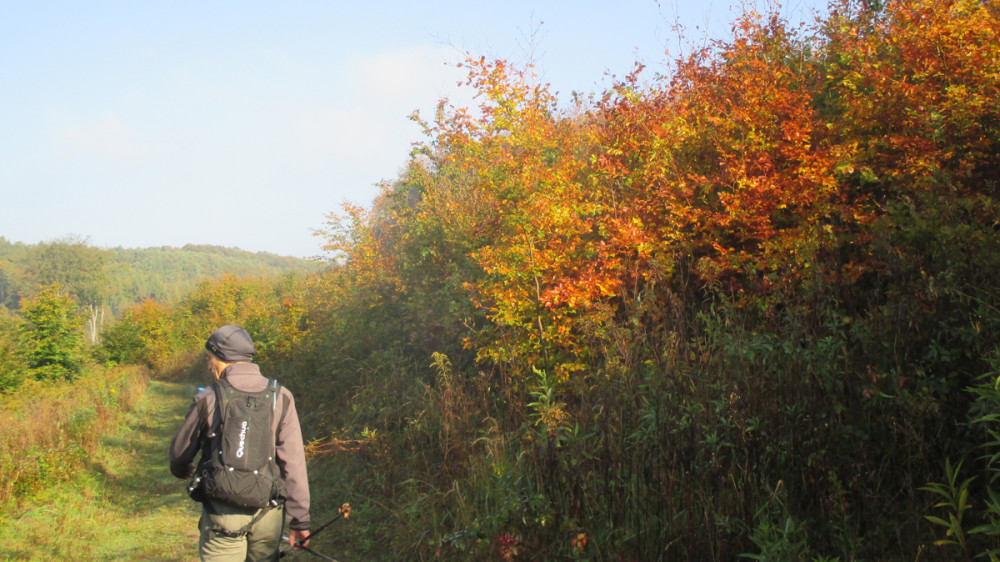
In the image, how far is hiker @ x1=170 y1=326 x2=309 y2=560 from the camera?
3.14 m

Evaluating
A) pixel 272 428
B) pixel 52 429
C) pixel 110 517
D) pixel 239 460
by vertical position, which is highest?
pixel 272 428

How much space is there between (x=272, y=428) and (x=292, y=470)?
0.97ft

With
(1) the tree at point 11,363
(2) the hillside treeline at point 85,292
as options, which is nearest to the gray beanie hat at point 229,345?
(2) the hillside treeline at point 85,292

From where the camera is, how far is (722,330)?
5117 mm

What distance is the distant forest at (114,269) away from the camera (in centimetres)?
7688

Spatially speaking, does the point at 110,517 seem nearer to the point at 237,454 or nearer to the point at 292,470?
the point at 292,470

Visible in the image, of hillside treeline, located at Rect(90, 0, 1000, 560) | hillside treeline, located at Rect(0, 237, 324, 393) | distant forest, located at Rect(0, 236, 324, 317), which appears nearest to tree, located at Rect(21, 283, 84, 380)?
hillside treeline, located at Rect(0, 237, 324, 393)

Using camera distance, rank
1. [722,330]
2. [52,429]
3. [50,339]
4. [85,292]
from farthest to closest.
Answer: [85,292] < [50,339] < [52,429] < [722,330]

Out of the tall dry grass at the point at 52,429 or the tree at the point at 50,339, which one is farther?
the tree at the point at 50,339

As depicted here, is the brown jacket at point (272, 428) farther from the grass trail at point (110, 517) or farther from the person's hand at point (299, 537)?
the grass trail at point (110, 517)

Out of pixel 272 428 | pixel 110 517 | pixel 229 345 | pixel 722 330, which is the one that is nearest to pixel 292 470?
pixel 272 428

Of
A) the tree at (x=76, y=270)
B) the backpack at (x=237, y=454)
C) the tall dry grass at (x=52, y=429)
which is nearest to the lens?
the backpack at (x=237, y=454)

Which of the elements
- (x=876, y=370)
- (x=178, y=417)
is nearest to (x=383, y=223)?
(x=178, y=417)

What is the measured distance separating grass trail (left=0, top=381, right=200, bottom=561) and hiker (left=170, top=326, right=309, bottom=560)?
142 inches
